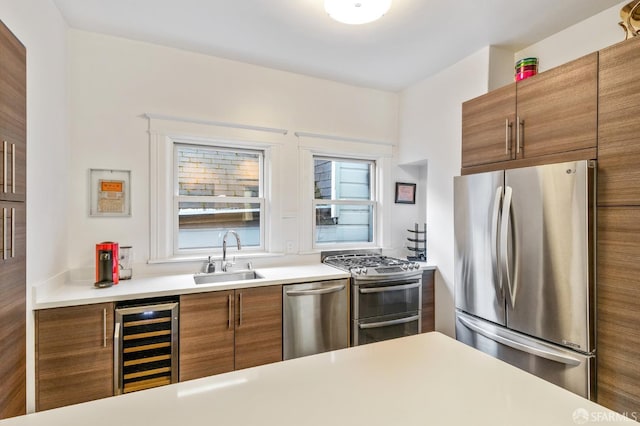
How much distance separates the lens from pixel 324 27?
234 centimetres

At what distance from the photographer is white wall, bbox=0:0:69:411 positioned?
1787mm

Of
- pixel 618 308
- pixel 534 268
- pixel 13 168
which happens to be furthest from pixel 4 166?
pixel 618 308

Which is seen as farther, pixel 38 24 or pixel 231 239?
pixel 231 239

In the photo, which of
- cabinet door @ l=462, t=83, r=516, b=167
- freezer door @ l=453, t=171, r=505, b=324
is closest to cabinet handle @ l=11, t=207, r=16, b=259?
freezer door @ l=453, t=171, r=505, b=324

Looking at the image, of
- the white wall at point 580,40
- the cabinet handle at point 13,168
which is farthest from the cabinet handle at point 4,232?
the white wall at point 580,40

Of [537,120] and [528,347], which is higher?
[537,120]

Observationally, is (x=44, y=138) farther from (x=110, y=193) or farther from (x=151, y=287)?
(x=151, y=287)

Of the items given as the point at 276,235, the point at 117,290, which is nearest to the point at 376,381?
the point at 117,290

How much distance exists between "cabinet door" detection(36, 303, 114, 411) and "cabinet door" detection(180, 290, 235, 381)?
0.43 metres

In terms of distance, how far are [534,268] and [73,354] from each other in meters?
2.78

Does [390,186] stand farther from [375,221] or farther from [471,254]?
[471,254]

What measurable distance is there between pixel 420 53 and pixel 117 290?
294 cm

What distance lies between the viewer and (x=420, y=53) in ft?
8.98

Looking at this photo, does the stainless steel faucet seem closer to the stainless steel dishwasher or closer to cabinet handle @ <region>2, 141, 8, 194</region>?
the stainless steel dishwasher
